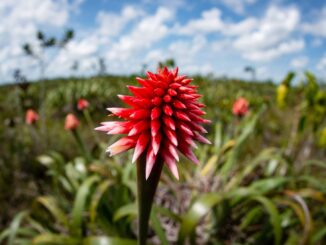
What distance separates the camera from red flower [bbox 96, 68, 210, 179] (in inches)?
42.3

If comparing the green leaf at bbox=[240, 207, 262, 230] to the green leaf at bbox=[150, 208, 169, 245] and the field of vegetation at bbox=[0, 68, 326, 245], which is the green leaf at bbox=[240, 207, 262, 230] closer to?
the field of vegetation at bbox=[0, 68, 326, 245]

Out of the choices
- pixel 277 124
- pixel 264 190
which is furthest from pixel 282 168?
pixel 277 124

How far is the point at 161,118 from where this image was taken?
1129 mm

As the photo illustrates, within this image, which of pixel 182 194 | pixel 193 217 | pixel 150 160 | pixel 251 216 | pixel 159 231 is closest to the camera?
pixel 150 160

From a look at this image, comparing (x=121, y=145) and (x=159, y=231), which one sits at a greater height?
(x=121, y=145)

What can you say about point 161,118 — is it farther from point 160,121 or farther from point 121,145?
point 121,145

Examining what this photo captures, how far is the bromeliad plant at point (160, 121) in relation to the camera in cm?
107

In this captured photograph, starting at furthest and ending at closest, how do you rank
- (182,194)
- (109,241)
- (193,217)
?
1. (182,194)
2. (193,217)
3. (109,241)

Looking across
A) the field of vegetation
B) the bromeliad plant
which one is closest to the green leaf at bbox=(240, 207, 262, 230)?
the field of vegetation

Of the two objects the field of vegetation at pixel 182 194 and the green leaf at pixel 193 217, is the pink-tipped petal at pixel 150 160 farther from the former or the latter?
the green leaf at pixel 193 217

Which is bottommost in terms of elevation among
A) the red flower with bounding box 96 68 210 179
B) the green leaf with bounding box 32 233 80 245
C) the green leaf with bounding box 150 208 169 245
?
the green leaf with bounding box 32 233 80 245

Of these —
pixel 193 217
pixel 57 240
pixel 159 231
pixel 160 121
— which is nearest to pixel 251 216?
pixel 193 217

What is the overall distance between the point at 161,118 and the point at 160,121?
0.01 metres

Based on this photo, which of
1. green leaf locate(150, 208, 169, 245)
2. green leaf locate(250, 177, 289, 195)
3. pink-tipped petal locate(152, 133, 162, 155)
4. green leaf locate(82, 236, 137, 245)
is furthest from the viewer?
green leaf locate(250, 177, 289, 195)
